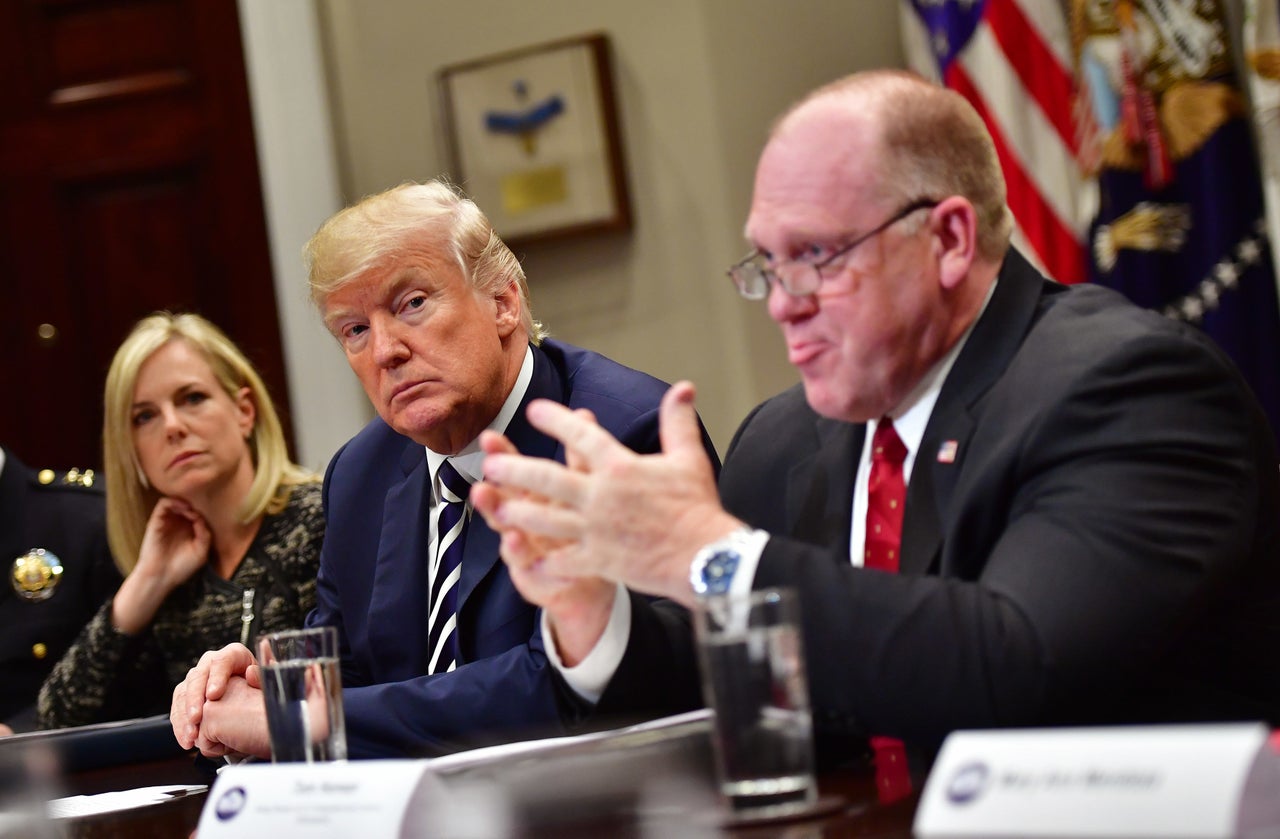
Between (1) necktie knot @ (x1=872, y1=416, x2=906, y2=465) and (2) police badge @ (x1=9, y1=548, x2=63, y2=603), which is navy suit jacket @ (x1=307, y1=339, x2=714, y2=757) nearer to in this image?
(1) necktie knot @ (x1=872, y1=416, x2=906, y2=465)

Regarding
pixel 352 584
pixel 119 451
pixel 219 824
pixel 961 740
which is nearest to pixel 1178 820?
pixel 961 740

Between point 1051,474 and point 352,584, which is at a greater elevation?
point 1051,474

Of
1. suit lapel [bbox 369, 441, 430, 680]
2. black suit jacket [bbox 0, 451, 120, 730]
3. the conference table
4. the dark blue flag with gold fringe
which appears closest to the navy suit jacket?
suit lapel [bbox 369, 441, 430, 680]

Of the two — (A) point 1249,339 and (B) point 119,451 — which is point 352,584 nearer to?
(B) point 119,451

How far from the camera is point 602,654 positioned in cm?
169

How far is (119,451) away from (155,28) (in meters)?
1.98

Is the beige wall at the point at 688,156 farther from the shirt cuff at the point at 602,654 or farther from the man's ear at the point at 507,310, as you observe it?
the shirt cuff at the point at 602,654

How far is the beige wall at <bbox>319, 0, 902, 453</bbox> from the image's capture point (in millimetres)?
4312

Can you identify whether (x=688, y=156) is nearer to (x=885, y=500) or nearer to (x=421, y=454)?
(x=421, y=454)

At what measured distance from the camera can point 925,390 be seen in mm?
1747

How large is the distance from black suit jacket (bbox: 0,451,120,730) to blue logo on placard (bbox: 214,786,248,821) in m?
2.09

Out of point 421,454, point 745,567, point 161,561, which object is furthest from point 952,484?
point 161,561

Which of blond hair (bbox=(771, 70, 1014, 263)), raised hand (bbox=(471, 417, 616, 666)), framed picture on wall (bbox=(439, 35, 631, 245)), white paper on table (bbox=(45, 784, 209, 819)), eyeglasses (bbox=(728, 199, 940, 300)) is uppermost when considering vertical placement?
framed picture on wall (bbox=(439, 35, 631, 245))

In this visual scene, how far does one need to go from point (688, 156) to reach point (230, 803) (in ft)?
10.4
